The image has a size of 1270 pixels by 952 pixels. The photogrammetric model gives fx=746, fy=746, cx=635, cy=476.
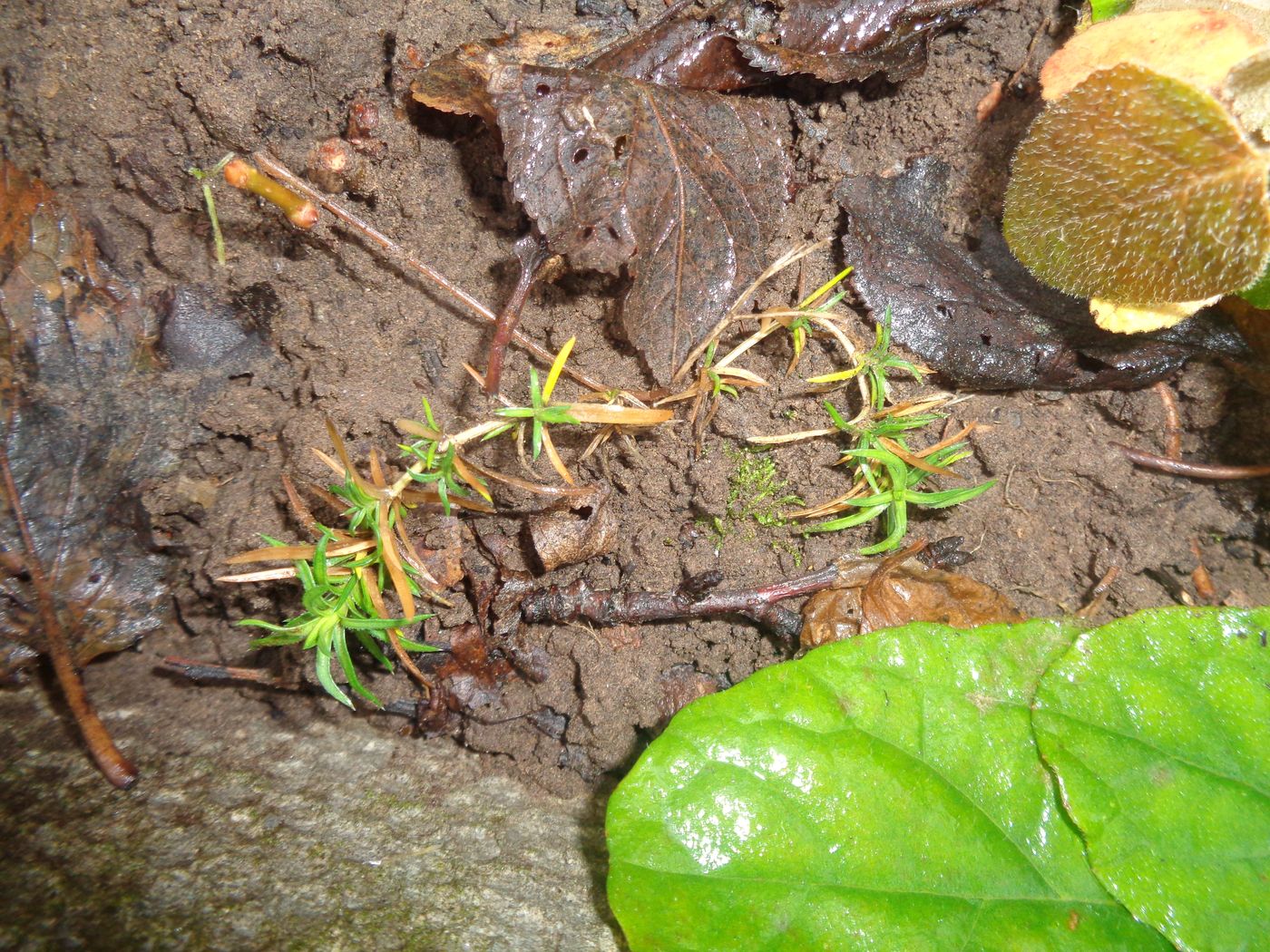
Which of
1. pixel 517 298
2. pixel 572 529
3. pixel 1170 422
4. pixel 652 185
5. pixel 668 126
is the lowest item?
pixel 1170 422

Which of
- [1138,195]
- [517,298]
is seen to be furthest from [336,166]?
[1138,195]

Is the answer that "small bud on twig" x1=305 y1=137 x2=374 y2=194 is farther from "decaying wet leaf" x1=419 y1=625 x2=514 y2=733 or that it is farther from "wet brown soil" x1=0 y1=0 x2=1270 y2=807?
"decaying wet leaf" x1=419 y1=625 x2=514 y2=733

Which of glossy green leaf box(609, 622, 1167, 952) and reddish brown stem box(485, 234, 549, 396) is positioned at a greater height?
reddish brown stem box(485, 234, 549, 396)

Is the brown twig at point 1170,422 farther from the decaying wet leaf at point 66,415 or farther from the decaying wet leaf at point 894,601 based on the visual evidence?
the decaying wet leaf at point 66,415

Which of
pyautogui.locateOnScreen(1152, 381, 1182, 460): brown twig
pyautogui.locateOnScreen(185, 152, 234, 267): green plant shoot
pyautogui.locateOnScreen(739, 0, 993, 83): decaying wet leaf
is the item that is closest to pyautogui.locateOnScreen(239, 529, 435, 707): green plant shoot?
pyautogui.locateOnScreen(185, 152, 234, 267): green plant shoot

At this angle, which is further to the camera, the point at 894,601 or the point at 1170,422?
the point at 1170,422

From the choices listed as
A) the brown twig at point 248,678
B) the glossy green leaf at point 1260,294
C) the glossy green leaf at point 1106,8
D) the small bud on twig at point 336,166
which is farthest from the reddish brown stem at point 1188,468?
the small bud on twig at point 336,166

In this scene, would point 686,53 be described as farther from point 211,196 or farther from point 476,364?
point 211,196
